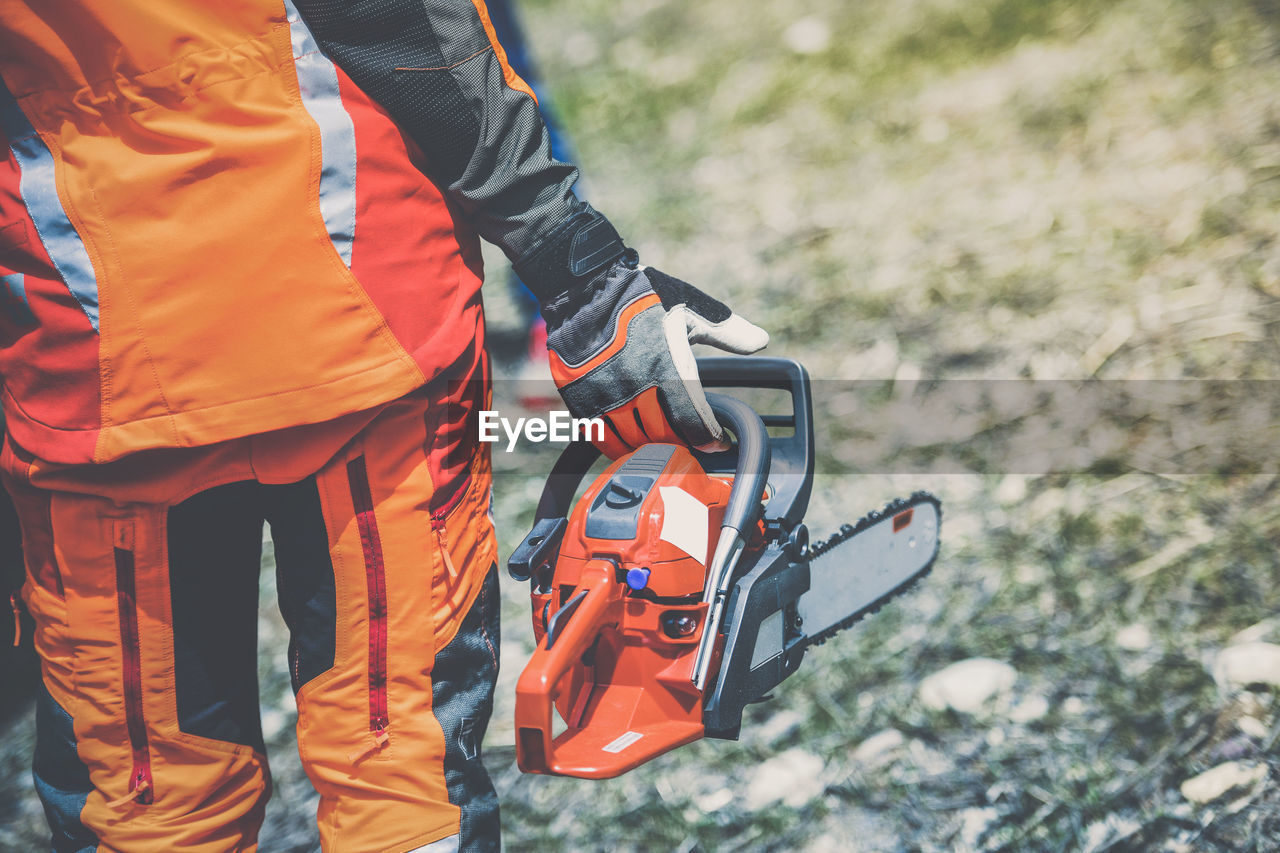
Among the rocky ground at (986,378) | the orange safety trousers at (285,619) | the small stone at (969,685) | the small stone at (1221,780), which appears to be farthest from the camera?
the small stone at (969,685)

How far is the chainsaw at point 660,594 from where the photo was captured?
124 cm

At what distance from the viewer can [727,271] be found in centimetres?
386

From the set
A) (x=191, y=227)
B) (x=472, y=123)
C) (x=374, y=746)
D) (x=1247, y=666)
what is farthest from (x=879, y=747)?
(x=191, y=227)

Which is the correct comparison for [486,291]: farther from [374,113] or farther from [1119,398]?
[374,113]

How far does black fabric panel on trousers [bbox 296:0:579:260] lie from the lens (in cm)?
114

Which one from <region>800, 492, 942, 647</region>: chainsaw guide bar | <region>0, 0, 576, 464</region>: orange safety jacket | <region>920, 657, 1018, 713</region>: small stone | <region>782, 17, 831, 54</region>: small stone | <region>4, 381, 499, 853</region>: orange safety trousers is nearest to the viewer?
<region>0, 0, 576, 464</region>: orange safety jacket

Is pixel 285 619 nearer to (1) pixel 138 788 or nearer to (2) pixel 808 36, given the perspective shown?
(1) pixel 138 788

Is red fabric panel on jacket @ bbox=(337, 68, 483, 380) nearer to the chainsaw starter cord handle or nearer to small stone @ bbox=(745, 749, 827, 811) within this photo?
the chainsaw starter cord handle

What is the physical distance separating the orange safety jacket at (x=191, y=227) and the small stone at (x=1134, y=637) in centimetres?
178

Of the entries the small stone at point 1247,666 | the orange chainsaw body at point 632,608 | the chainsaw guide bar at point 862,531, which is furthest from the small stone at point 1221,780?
the orange chainsaw body at point 632,608

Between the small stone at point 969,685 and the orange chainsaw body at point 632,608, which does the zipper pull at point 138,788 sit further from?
the small stone at point 969,685

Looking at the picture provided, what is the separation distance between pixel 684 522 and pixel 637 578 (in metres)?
0.10

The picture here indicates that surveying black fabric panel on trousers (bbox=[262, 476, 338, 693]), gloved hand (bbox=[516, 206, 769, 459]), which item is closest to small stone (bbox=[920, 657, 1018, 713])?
gloved hand (bbox=[516, 206, 769, 459])

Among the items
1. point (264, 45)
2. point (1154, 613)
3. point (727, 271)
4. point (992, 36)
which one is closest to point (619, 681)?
point (264, 45)
